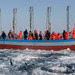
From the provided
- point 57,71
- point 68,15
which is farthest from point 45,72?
point 68,15

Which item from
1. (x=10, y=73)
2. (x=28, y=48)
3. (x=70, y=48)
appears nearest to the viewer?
(x=10, y=73)

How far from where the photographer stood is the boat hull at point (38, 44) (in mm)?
17317

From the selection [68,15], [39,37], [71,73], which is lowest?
[71,73]

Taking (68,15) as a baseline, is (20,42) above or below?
below

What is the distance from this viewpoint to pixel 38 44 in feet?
59.9

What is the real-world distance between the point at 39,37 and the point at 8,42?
387 centimetres

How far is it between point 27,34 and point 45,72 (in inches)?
477

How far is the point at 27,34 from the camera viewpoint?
19531 mm

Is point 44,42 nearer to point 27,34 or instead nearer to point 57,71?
point 27,34

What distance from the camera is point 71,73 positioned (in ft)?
24.9

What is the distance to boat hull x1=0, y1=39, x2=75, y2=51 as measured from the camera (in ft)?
56.8

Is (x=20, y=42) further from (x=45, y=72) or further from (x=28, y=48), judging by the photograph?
(x=45, y=72)

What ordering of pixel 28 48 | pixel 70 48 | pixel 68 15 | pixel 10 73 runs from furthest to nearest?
pixel 68 15, pixel 28 48, pixel 70 48, pixel 10 73

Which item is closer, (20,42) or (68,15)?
(20,42)
